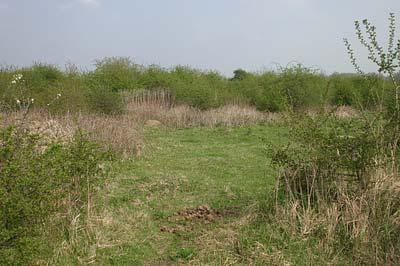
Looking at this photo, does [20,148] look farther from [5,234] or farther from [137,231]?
[137,231]

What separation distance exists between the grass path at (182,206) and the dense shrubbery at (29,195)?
661 millimetres

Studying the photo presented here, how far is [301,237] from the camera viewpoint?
4531 millimetres

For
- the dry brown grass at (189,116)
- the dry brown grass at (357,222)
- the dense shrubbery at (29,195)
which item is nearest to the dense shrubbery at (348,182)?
the dry brown grass at (357,222)

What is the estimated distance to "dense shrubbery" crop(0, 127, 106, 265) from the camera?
11.1 feet

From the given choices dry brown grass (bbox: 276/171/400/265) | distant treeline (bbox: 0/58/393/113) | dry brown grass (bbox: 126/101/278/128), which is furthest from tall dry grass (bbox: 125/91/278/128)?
dry brown grass (bbox: 276/171/400/265)

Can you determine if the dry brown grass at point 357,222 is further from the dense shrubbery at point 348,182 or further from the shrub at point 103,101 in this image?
the shrub at point 103,101

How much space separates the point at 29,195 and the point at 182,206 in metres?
2.78

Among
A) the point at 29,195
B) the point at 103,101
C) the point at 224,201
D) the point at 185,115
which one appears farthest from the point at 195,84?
the point at 29,195

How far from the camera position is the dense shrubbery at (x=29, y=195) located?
3.37 meters

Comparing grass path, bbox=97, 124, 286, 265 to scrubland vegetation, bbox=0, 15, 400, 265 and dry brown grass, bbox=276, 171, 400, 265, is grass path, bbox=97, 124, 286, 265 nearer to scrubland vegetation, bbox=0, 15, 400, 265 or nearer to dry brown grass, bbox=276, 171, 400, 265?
scrubland vegetation, bbox=0, 15, 400, 265

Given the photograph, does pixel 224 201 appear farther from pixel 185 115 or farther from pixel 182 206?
pixel 185 115

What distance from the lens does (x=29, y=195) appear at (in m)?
3.60

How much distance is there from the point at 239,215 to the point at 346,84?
19379mm

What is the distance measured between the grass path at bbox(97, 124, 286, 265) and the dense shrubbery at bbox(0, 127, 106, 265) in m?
0.66
